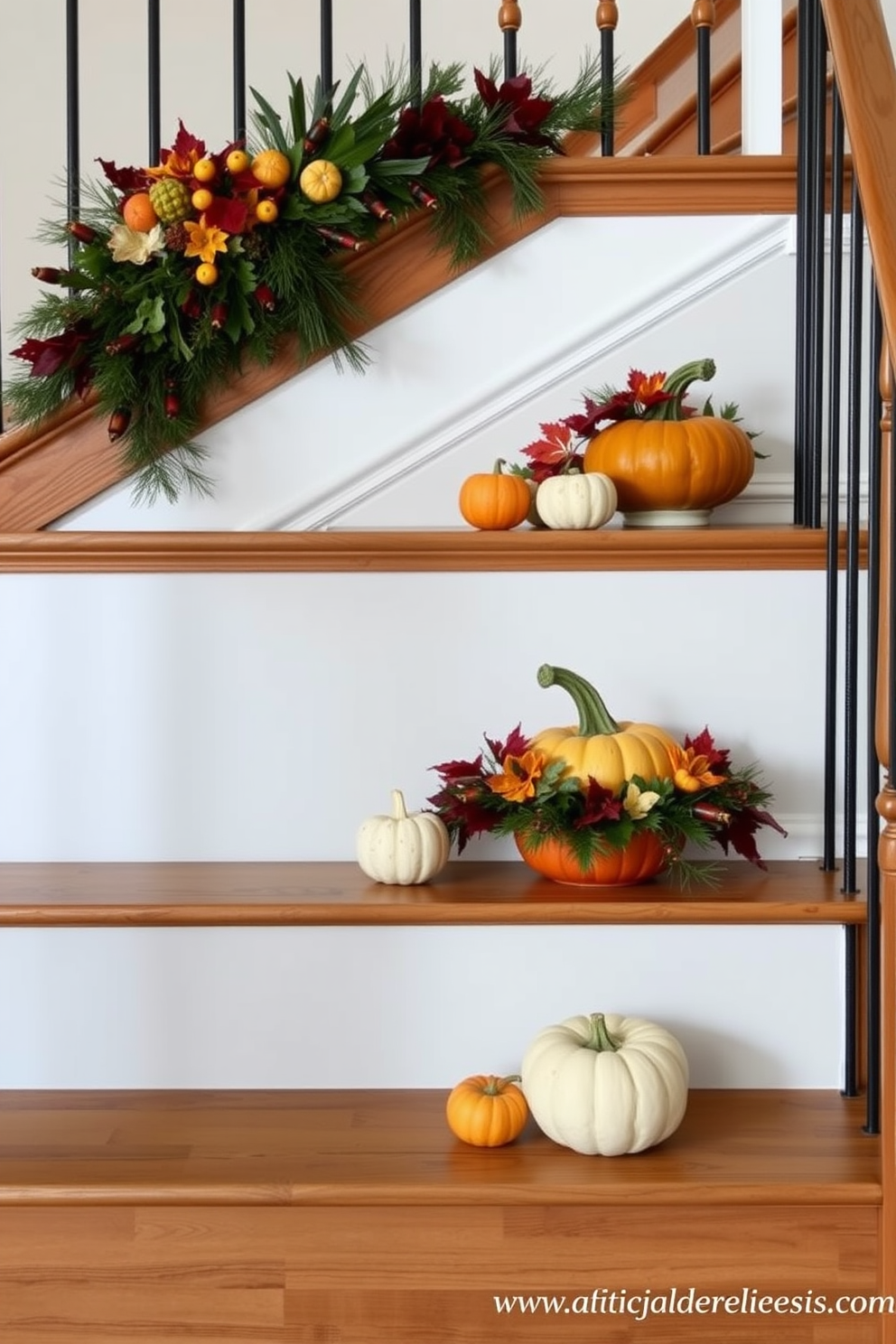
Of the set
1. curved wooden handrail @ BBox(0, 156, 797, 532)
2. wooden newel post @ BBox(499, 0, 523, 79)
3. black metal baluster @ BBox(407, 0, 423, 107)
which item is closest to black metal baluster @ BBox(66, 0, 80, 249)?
curved wooden handrail @ BBox(0, 156, 797, 532)

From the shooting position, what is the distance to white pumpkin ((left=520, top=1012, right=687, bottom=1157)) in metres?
1.31

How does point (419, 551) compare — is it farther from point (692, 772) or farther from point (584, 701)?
point (692, 772)

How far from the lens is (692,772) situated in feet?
4.85

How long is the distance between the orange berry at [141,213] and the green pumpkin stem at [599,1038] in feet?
3.41

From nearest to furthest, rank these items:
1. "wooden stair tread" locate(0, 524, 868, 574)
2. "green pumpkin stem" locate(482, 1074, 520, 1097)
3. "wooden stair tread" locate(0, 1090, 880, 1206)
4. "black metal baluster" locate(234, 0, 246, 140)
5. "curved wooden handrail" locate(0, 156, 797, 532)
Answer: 1. "wooden stair tread" locate(0, 1090, 880, 1206)
2. "green pumpkin stem" locate(482, 1074, 520, 1097)
3. "wooden stair tread" locate(0, 524, 868, 574)
4. "curved wooden handrail" locate(0, 156, 797, 532)
5. "black metal baluster" locate(234, 0, 246, 140)

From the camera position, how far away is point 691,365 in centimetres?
166

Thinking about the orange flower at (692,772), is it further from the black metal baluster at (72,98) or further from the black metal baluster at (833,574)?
the black metal baluster at (72,98)

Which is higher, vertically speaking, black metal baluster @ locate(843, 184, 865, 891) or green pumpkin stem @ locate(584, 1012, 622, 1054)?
black metal baluster @ locate(843, 184, 865, 891)

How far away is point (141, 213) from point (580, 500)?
0.62 meters

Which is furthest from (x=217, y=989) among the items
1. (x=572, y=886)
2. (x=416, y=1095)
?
(x=572, y=886)

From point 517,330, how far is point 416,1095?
95 centimetres

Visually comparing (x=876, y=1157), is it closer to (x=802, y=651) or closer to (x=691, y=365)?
(x=802, y=651)

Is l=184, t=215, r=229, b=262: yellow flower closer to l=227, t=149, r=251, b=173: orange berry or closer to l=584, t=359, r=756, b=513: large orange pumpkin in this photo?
l=227, t=149, r=251, b=173: orange berry

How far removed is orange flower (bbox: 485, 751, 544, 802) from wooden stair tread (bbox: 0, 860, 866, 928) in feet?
0.36
